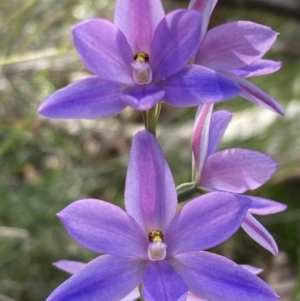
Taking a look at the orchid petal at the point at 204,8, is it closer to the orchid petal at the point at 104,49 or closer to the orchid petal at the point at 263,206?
the orchid petal at the point at 104,49

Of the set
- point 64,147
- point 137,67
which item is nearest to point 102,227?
point 137,67

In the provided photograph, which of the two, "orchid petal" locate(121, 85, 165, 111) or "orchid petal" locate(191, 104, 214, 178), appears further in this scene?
"orchid petal" locate(191, 104, 214, 178)

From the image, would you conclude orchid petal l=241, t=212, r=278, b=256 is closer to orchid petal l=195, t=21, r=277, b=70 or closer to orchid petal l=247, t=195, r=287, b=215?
orchid petal l=247, t=195, r=287, b=215

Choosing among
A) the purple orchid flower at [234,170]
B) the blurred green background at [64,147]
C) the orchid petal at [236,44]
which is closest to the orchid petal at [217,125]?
the purple orchid flower at [234,170]

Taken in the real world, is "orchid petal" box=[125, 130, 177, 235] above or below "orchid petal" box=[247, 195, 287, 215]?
above

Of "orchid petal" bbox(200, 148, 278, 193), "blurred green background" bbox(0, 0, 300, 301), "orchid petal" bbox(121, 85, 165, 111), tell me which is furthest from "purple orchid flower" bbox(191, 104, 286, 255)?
"blurred green background" bbox(0, 0, 300, 301)

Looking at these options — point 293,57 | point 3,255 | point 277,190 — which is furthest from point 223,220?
point 293,57

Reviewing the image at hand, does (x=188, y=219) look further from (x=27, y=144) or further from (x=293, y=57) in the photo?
(x=293, y=57)

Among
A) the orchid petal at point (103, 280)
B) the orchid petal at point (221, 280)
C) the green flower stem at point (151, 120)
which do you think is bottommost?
the orchid petal at point (221, 280)
